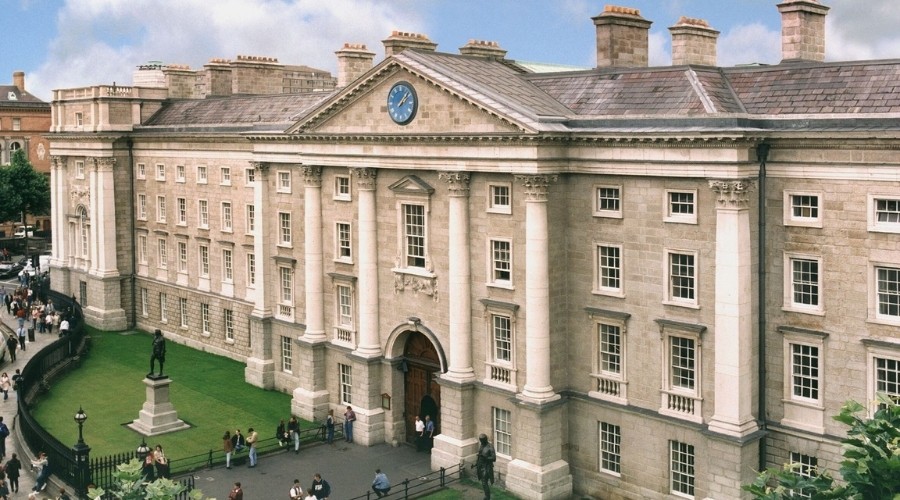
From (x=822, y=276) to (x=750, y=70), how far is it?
29.5 feet

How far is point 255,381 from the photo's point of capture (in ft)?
192

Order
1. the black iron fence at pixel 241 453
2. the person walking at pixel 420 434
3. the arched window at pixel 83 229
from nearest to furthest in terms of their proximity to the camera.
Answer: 1. the black iron fence at pixel 241 453
2. the person walking at pixel 420 434
3. the arched window at pixel 83 229

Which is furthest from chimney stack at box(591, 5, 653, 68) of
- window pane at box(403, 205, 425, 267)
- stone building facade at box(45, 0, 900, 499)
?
window pane at box(403, 205, 425, 267)

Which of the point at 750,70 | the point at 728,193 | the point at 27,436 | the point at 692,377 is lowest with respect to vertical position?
the point at 27,436

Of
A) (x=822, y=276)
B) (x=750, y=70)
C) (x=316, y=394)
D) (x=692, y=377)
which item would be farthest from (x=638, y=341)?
(x=316, y=394)

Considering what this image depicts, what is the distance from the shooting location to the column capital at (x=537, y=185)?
39.6 metres

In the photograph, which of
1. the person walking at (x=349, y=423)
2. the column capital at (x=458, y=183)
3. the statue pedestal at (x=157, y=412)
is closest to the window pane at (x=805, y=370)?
the column capital at (x=458, y=183)

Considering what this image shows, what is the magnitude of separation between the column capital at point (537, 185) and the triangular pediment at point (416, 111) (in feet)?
6.15

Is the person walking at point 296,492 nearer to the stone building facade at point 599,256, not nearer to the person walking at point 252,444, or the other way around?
the person walking at point 252,444

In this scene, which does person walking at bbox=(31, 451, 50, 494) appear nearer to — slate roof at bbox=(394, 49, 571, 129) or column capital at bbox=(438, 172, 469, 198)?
column capital at bbox=(438, 172, 469, 198)

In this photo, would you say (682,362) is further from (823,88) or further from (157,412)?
(157,412)

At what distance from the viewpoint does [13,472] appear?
42406 mm

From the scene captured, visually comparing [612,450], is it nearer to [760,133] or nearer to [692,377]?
[692,377]

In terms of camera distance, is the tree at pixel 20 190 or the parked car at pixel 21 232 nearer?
the tree at pixel 20 190
